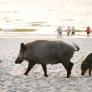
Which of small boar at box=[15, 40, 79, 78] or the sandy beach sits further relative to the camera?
small boar at box=[15, 40, 79, 78]

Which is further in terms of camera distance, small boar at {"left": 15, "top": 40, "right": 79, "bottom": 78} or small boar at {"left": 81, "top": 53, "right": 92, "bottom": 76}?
small boar at {"left": 81, "top": 53, "right": 92, "bottom": 76}

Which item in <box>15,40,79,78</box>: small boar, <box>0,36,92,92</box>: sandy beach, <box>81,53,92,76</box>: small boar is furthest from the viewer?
<box>81,53,92,76</box>: small boar

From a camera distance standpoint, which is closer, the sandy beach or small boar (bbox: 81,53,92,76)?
the sandy beach

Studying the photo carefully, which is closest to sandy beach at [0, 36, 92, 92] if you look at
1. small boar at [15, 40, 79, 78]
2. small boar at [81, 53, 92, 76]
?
small boar at [81, 53, 92, 76]

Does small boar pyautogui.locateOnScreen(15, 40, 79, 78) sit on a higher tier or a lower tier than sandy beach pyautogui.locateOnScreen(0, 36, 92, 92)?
higher

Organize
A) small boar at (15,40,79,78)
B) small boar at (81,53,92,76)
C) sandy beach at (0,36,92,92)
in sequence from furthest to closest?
1. small boar at (81,53,92,76)
2. small boar at (15,40,79,78)
3. sandy beach at (0,36,92,92)

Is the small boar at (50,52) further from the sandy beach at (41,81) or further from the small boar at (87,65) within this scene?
the small boar at (87,65)

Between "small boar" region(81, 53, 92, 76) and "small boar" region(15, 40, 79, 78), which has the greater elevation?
"small boar" region(15, 40, 79, 78)

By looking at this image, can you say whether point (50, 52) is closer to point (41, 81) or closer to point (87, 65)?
point (41, 81)

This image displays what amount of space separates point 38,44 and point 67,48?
0.93 metres

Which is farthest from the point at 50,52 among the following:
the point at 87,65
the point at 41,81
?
the point at 87,65

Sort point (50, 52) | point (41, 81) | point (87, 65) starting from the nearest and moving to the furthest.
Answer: point (41, 81) < point (50, 52) < point (87, 65)

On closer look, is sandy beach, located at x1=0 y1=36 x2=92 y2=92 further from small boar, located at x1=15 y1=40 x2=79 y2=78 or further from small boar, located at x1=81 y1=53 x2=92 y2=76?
small boar, located at x1=15 y1=40 x2=79 y2=78

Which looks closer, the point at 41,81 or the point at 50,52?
the point at 41,81
